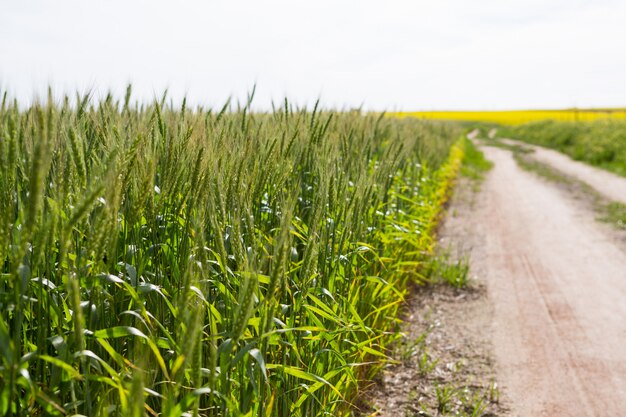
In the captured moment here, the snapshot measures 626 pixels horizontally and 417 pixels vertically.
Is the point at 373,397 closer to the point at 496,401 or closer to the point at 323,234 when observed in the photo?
the point at 496,401

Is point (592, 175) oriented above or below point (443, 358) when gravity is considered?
above

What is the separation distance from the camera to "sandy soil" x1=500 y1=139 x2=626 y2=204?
39.2ft

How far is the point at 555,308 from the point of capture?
5.34m

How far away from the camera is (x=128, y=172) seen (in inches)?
73.8

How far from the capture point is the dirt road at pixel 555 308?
3.86 metres

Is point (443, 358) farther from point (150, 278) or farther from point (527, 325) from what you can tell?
point (150, 278)

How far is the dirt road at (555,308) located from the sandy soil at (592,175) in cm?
251

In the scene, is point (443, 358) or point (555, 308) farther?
point (555, 308)

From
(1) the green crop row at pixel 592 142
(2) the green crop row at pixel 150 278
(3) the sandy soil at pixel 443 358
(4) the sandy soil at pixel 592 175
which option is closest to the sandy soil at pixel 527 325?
(3) the sandy soil at pixel 443 358

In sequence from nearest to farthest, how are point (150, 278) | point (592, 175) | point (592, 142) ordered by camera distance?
point (150, 278), point (592, 175), point (592, 142)

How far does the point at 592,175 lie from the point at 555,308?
10.8 m

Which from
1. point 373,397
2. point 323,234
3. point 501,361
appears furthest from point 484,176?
point 323,234

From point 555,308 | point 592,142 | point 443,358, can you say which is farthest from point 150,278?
point 592,142

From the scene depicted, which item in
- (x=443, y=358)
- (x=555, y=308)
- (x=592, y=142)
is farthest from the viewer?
(x=592, y=142)
